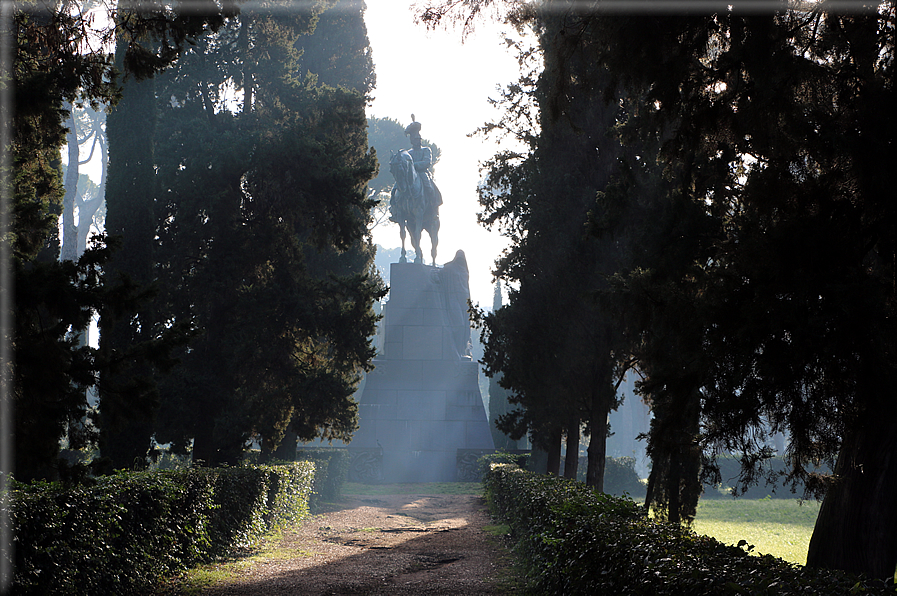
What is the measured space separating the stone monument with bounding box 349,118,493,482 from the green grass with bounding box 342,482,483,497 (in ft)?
2.91

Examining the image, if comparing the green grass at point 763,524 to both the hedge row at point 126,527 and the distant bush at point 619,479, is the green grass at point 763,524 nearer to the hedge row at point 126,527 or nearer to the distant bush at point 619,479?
the distant bush at point 619,479

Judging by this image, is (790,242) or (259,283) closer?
(790,242)

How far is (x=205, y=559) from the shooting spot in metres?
10.1

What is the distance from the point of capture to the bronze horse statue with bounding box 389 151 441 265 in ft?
108

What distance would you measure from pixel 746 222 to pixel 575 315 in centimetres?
825

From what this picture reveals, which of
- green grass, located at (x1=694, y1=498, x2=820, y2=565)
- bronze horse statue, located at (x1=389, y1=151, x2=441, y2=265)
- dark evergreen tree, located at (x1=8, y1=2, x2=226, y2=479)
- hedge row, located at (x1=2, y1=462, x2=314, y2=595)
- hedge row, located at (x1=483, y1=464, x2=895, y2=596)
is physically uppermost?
bronze horse statue, located at (x1=389, y1=151, x2=441, y2=265)

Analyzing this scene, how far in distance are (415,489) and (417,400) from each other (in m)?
4.61

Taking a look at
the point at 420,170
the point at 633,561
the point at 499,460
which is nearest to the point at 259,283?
the point at 499,460

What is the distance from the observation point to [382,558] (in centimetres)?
1146

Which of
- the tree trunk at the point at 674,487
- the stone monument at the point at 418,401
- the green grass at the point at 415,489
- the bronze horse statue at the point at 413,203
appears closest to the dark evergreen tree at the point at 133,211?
the tree trunk at the point at 674,487

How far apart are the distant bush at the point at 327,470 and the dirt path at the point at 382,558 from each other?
1.78 m

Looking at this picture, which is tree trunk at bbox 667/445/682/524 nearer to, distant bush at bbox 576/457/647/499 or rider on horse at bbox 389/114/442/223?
distant bush at bbox 576/457/647/499

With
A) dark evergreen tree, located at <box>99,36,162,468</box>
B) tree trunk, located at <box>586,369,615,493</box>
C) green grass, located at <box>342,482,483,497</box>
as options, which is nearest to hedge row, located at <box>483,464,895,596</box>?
tree trunk, located at <box>586,369,615,493</box>

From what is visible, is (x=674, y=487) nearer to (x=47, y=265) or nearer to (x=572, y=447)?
(x=572, y=447)
